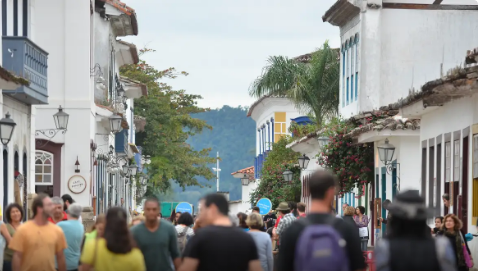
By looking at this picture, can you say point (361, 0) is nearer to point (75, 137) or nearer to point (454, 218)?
point (75, 137)

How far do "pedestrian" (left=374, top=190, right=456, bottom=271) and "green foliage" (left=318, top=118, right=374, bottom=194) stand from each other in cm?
2550

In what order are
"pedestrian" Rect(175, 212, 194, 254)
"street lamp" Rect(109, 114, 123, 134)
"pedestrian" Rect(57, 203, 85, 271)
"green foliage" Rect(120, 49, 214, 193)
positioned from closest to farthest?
"pedestrian" Rect(57, 203, 85, 271)
"pedestrian" Rect(175, 212, 194, 254)
"street lamp" Rect(109, 114, 123, 134)
"green foliage" Rect(120, 49, 214, 193)

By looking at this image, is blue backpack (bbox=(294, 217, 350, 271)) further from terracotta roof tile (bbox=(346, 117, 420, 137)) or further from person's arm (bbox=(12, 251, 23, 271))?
terracotta roof tile (bbox=(346, 117, 420, 137))

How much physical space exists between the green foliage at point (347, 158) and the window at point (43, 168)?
25.0 feet

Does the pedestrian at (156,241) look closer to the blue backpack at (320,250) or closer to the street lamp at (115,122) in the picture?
the blue backpack at (320,250)

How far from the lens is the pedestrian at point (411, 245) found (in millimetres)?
7629

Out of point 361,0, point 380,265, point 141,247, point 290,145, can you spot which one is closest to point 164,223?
point 141,247

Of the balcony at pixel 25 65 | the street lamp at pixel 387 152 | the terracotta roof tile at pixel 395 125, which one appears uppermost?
the balcony at pixel 25 65

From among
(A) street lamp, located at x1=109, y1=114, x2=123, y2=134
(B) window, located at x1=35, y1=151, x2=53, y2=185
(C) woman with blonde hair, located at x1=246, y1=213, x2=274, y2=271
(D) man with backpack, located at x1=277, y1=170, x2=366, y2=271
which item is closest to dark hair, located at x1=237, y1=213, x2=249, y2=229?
(C) woman with blonde hair, located at x1=246, y1=213, x2=274, y2=271

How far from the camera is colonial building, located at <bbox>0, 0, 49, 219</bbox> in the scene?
23.6 metres

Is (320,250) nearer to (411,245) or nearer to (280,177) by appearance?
(411,245)

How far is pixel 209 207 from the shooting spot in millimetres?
9547

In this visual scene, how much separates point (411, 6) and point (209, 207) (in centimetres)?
2875

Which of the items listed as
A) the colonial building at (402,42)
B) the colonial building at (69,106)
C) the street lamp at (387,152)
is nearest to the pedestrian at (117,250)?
the street lamp at (387,152)
